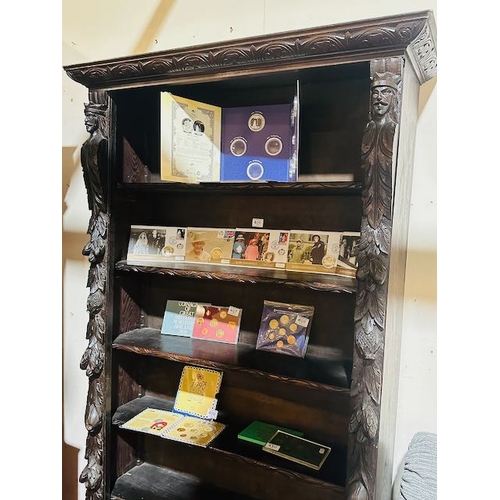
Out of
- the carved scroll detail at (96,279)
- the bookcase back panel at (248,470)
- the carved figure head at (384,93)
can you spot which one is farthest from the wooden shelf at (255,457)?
the carved figure head at (384,93)

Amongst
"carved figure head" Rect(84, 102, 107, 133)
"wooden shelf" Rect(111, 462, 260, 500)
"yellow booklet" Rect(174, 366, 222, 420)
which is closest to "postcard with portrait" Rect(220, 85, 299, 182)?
"carved figure head" Rect(84, 102, 107, 133)

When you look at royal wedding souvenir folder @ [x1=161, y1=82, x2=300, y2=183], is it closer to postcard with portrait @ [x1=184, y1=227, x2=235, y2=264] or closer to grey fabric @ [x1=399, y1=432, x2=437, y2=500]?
postcard with portrait @ [x1=184, y1=227, x2=235, y2=264]

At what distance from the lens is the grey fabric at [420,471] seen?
4.17 feet

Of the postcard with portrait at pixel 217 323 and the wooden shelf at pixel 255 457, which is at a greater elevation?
the postcard with portrait at pixel 217 323

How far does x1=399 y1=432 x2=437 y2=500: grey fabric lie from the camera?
1.27 metres

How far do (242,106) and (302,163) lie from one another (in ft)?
1.10

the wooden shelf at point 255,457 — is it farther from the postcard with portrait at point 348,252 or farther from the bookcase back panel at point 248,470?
the postcard with portrait at point 348,252

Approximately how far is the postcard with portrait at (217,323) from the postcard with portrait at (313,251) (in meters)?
0.34

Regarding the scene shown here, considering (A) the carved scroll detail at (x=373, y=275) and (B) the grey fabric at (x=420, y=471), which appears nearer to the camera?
(A) the carved scroll detail at (x=373, y=275)

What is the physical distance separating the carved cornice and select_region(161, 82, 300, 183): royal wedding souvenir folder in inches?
5.0
